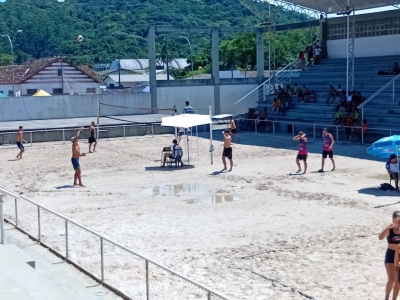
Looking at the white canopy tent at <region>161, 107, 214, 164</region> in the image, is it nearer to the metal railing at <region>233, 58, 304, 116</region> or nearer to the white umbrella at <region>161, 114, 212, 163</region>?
the white umbrella at <region>161, 114, 212, 163</region>

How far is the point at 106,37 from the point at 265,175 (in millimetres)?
140257

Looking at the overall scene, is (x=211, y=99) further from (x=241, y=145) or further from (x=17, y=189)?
(x=17, y=189)

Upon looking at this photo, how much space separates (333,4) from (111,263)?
3152cm

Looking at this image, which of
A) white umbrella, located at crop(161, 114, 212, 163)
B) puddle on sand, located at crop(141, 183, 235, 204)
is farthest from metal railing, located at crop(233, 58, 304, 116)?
puddle on sand, located at crop(141, 183, 235, 204)

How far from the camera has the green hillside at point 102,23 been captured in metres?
148

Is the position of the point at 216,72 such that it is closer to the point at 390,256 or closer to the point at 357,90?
the point at 357,90

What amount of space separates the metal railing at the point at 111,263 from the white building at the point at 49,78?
55.5m

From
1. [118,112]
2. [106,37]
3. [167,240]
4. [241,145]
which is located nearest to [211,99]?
[118,112]

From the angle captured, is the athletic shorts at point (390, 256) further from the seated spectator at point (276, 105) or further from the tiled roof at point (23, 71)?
the tiled roof at point (23, 71)

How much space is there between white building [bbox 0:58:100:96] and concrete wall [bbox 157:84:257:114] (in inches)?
1133

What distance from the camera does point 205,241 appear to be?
1247 centimetres

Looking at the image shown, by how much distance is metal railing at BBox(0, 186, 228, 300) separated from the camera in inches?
352

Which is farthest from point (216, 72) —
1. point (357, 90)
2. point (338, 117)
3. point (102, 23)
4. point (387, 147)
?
point (102, 23)

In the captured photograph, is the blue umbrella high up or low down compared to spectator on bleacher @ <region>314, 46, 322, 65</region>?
down
